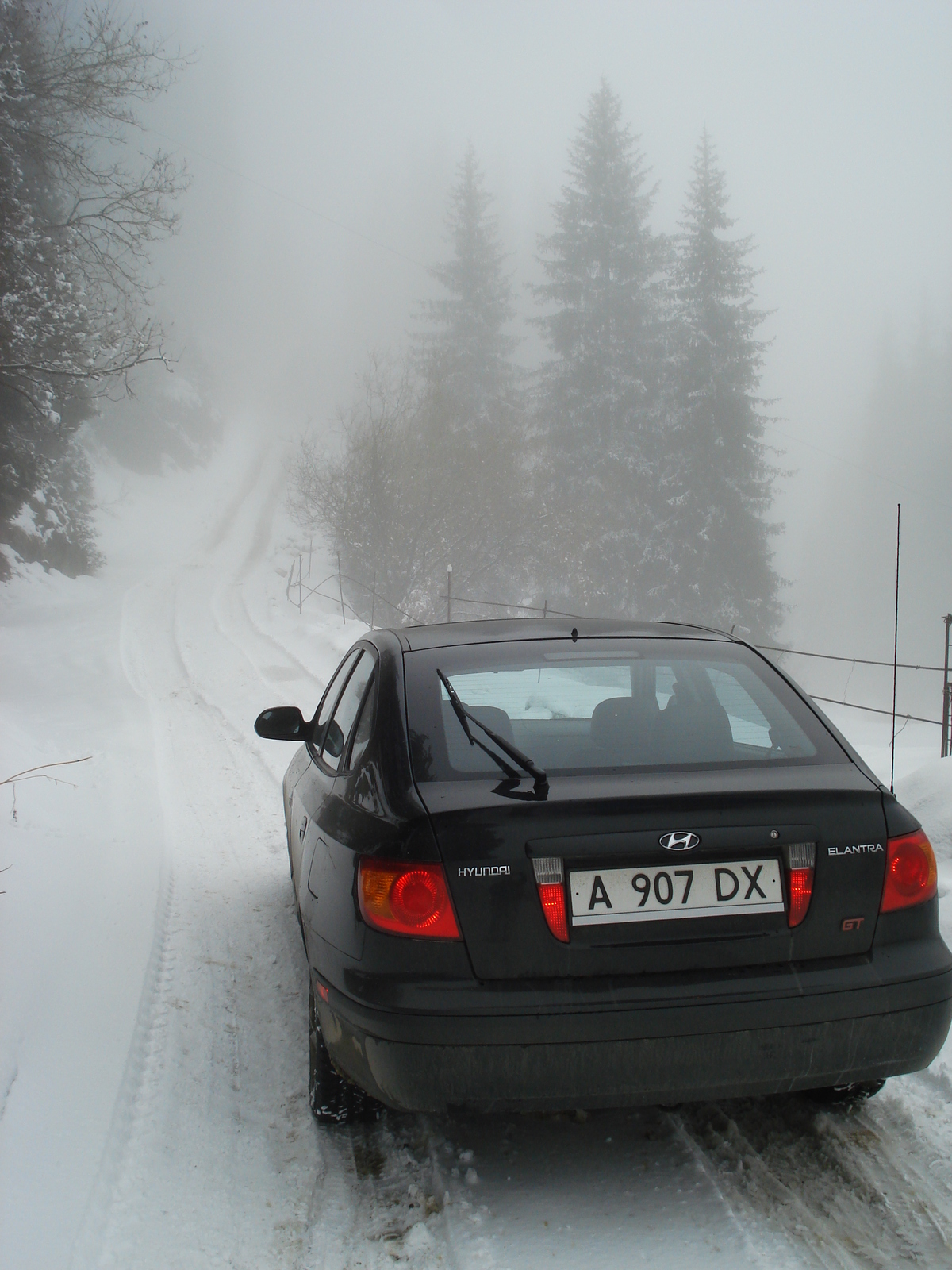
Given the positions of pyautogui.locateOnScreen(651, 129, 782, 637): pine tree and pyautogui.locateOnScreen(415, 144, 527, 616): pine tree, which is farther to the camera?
pyautogui.locateOnScreen(651, 129, 782, 637): pine tree

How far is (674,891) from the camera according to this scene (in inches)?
87.1

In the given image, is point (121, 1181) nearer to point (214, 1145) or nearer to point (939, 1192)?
point (214, 1145)

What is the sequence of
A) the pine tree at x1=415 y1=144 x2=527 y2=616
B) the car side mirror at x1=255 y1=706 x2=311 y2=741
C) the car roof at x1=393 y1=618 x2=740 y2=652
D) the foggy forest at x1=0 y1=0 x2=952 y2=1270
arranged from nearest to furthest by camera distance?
the foggy forest at x1=0 y1=0 x2=952 y2=1270 < the car roof at x1=393 y1=618 x2=740 y2=652 < the car side mirror at x1=255 y1=706 x2=311 y2=741 < the pine tree at x1=415 y1=144 x2=527 y2=616

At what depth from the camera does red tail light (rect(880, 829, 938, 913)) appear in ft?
7.63

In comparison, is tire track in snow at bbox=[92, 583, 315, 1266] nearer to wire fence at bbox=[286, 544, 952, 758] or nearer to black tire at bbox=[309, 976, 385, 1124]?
black tire at bbox=[309, 976, 385, 1124]

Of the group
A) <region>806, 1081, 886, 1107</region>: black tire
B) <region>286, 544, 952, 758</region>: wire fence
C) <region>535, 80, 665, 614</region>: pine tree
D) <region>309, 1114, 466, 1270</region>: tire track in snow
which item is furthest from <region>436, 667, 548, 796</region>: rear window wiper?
<region>535, 80, 665, 614</region>: pine tree

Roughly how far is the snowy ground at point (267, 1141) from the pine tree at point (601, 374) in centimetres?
2192

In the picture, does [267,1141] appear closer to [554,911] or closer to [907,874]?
[554,911]

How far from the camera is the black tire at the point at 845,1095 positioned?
2.73 m

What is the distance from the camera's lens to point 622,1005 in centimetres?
215

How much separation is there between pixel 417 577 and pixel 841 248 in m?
120

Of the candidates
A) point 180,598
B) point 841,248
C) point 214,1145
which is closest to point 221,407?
point 180,598

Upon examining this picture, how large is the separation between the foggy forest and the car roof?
105cm

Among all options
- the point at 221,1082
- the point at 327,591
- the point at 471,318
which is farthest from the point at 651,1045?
the point at 471,318
